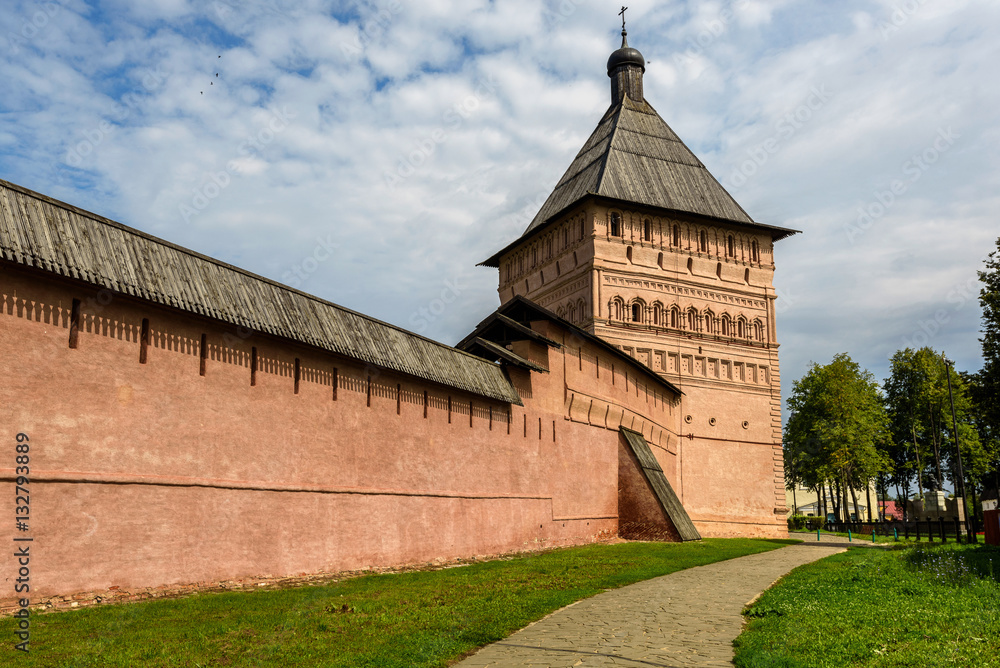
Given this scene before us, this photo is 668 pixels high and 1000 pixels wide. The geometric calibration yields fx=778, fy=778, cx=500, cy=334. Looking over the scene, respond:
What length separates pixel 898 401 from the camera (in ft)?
166

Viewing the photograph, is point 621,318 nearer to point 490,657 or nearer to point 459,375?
point 459,375

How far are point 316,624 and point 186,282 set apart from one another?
5.35 metres

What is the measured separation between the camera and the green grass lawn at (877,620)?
677 cm

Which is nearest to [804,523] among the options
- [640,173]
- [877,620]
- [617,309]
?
[617,309]

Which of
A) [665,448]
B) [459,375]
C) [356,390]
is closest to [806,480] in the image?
[665,448]

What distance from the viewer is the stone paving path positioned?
6781mm

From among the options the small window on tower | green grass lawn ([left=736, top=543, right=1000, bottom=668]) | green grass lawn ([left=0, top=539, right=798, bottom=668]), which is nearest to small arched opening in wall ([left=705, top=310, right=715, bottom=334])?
the small window on tower

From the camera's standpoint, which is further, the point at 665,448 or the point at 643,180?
the point at 643,180

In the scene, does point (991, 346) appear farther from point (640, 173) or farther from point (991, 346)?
point (640, 173)

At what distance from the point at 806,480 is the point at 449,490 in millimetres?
39442

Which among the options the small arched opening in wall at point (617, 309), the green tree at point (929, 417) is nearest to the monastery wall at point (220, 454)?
the small arched opening in wall at point (617, 309)

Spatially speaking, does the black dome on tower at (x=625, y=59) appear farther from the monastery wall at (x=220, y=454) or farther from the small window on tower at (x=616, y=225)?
the monastery wall at (x=220, y=454)

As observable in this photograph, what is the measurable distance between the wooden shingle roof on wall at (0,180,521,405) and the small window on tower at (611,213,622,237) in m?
17.2

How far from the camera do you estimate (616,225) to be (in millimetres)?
32094
